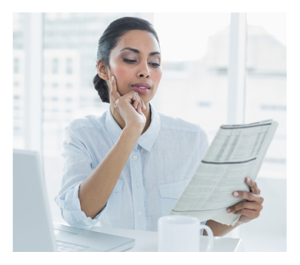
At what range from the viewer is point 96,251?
82cm

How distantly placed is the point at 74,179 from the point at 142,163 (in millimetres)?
297

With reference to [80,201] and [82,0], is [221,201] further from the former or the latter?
[82,0]

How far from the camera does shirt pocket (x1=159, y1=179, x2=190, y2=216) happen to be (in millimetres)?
1341

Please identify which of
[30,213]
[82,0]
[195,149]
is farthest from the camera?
[82,0]

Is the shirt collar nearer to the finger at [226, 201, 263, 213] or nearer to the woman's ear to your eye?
the woman's ear

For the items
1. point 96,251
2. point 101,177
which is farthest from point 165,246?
point 101,177

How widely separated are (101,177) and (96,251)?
1.04ft

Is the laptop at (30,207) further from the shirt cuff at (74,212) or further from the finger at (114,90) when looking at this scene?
the finger at (114,90)

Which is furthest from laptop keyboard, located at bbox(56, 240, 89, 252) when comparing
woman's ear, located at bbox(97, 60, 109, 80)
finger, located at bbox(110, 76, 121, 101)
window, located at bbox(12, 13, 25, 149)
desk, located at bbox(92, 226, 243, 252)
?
window, located at bbox(12, 13, 25, 149)

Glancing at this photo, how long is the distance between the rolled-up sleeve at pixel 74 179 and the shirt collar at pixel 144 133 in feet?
0.44

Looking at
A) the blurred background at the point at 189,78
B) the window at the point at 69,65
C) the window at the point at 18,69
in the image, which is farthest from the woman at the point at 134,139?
the window at the point at 18,69

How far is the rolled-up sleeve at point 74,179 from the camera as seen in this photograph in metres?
1.05

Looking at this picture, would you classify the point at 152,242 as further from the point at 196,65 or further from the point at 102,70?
the point at 196,65

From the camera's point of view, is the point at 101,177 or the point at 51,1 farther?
the point at 51,1
